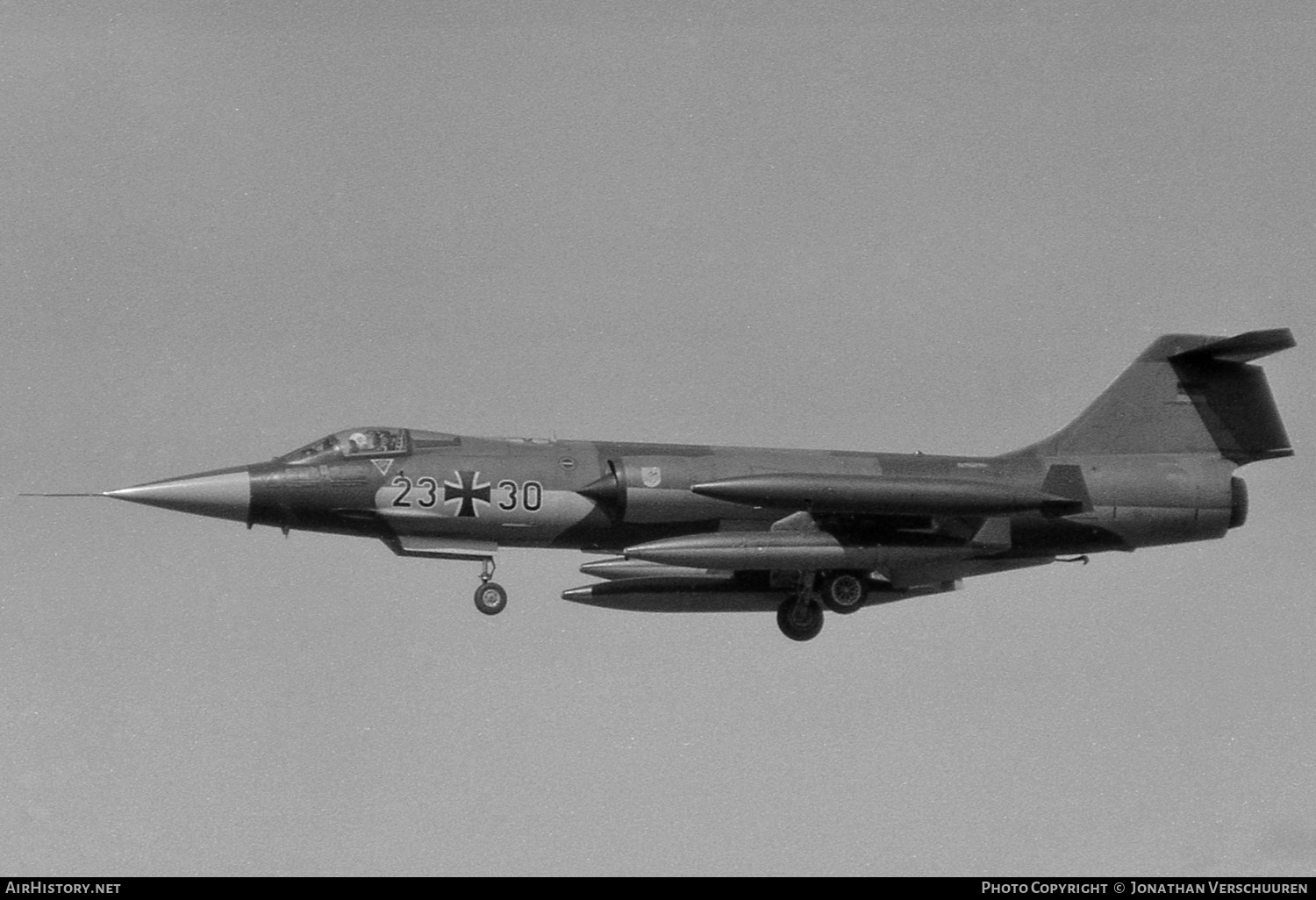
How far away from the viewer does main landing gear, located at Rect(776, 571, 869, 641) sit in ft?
77.3

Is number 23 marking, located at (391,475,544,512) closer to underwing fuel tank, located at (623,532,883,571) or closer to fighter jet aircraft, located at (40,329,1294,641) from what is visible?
fighter jet aircraft, located at (40,329,1294,641)

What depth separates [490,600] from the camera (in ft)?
72.9

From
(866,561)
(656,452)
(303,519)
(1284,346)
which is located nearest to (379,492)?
(303,519)

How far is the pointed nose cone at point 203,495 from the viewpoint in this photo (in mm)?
22109

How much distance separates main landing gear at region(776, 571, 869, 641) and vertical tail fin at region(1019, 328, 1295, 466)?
330cm

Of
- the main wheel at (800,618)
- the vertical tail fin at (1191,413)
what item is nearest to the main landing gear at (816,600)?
the main wheel at (800,618)

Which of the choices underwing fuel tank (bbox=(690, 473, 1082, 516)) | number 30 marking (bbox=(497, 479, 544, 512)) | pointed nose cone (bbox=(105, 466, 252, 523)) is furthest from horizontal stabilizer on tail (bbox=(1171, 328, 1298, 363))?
pointed nose cone (bbox=(105, 466, 252, 523))

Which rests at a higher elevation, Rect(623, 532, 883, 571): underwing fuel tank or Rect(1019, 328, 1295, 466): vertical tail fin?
Rect(1019, 328, 1295, 466): vertical tail fin

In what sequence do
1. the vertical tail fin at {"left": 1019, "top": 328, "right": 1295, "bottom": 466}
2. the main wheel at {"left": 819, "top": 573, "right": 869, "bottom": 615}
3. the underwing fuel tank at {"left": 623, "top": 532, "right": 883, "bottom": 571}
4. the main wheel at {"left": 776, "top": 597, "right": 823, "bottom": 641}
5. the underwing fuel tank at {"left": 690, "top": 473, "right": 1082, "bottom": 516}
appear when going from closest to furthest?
the underwing fuel tank at {"left": 623, "top": 532, "right": 883, "bottom": 571} → the underwing fuel tank at {"left": 690, "top": 473, "right": 1082, "bottom": 516} → the main wheel at {"left": 819, "top": 573, "right": 869, "bottom": 615} → the main wheel at {"left": 776, "top": 597, "right": 823, "bottom": 641} → the vertical tail fin at {"left": 1019, "top": 328, "right": 1295, "bottom": 466}

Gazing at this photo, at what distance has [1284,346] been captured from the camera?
24297mm

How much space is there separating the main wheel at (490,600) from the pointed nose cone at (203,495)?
2834 millimetres

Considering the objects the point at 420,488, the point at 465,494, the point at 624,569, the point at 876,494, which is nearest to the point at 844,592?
the point at 876,494

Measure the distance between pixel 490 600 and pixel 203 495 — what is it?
3.51m
